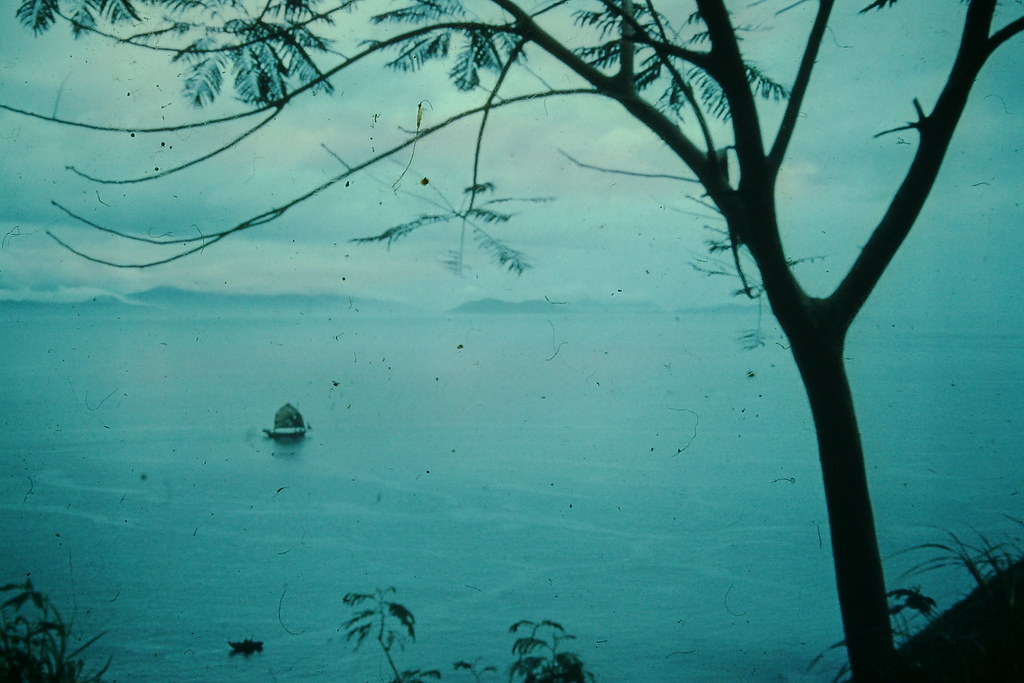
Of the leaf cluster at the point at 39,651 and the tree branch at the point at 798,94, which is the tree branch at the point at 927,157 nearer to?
the tree branch at the point at 798,94

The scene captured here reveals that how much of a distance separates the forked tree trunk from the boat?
4964mm

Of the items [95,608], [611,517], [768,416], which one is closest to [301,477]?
[611,517]

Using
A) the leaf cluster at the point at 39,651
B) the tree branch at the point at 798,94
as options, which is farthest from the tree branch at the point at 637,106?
the leaf cluster at the point at 39,651

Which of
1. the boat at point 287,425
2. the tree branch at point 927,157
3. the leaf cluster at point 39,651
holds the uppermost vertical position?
the boat at point 287,425

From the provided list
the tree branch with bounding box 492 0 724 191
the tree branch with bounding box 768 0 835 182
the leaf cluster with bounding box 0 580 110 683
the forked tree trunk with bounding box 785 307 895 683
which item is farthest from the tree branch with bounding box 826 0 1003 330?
the leaf cluster with bounding box 0 580 110 683

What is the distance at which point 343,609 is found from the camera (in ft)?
20.1

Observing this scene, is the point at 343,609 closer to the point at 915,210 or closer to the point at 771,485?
the point at 771,485

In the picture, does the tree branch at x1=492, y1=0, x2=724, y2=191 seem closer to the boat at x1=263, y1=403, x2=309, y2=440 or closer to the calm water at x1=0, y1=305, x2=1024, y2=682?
the calm water at x1=0, y1=305, x2=1024, y2=682

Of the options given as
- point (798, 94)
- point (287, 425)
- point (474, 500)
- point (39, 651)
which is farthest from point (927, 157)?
point (474, 500)

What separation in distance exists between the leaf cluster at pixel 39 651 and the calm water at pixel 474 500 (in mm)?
815

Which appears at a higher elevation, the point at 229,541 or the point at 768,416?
the point at 768,416

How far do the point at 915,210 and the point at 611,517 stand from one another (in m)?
6.95

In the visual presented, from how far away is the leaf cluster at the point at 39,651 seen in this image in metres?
1.47

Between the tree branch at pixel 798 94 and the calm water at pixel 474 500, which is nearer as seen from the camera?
the tree branch at pixel 798 94
